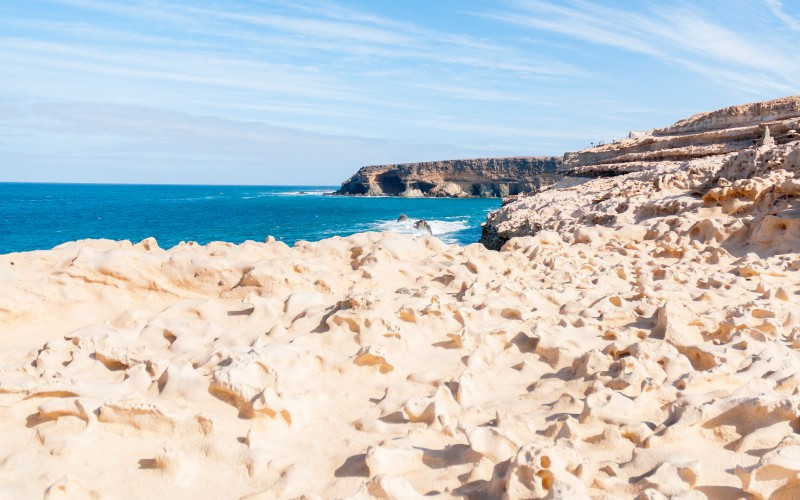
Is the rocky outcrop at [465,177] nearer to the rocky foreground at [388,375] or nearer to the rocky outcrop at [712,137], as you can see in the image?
the rocky outcrop at [712,137]

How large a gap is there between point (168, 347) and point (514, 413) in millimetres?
2522

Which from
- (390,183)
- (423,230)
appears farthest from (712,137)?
(390,183)

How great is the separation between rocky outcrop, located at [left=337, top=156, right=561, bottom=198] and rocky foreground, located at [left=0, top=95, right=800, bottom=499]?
9389 cm

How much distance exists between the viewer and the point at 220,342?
13.6ft

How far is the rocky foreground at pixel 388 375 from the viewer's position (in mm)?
2648

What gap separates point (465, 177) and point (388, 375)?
103151mm

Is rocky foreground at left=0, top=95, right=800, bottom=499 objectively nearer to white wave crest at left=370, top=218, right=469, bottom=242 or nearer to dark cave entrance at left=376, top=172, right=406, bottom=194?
white wave crest at left=370, top=218, right=469, bottom=242

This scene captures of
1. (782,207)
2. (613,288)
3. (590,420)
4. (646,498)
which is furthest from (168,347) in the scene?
(782,207)

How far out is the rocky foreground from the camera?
8.69 ft

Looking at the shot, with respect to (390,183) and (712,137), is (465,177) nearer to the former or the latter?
(390,183)

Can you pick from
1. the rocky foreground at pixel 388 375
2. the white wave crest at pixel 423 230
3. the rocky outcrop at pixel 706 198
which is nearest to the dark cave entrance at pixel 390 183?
the white wave crest at pixel 423 230

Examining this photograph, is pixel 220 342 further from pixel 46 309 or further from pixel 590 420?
pixel 590 420

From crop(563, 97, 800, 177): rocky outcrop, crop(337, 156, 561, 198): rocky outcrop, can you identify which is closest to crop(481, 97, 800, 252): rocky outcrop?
crop(563, 97, 800, 177): rocky outcrop

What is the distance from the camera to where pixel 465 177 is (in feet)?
346
